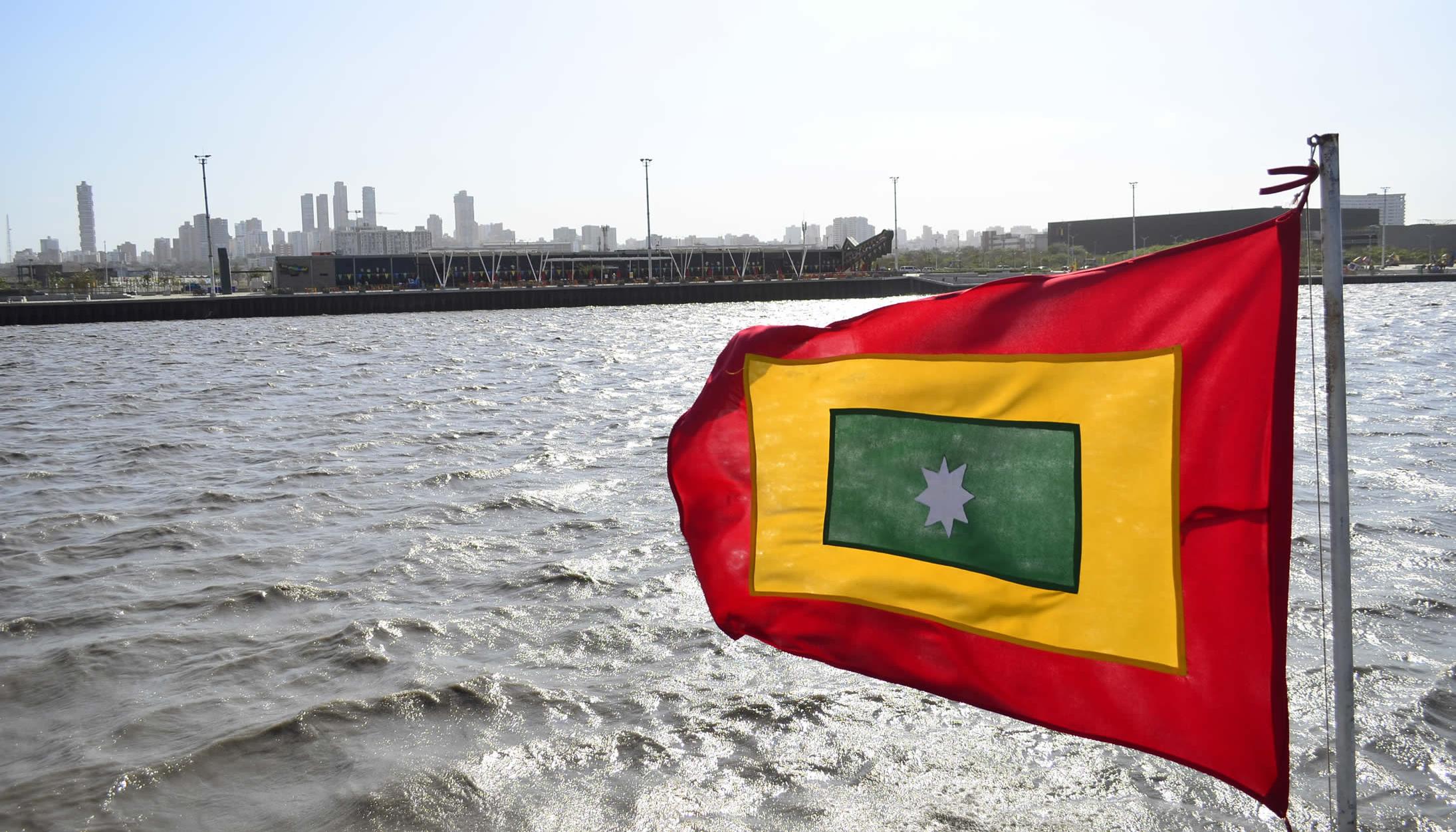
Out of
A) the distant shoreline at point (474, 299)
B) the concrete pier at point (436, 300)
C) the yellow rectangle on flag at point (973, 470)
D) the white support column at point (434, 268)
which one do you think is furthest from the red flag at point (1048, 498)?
the white support column at point (434, 268)

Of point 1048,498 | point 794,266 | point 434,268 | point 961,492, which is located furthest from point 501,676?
point 794,266

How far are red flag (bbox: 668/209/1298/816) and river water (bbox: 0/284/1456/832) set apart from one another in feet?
5.28

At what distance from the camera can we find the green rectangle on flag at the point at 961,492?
2973 millimetres

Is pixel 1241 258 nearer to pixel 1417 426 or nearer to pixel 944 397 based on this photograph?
pixel 944 397

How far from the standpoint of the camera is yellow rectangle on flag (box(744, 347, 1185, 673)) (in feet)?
9.20

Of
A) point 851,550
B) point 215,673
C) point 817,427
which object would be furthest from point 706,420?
point 215,673

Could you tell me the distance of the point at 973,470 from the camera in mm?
3123

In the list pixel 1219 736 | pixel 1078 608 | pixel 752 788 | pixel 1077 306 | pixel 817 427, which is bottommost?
pixel 752 788

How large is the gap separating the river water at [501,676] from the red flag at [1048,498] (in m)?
1.61

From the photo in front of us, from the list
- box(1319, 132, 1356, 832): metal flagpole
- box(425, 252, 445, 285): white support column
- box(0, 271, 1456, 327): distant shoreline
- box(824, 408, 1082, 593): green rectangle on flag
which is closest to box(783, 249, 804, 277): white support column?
box(0, 271, 1456, 327): distant shoreline

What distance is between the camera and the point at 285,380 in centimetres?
2714

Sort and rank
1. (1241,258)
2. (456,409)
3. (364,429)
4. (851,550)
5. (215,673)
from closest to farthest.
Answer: (1241,258) → (851,550) → (215,673) → (364,429) → (456,409)

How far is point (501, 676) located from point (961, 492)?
3.85 meters

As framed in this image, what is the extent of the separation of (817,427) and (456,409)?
17.0 m
